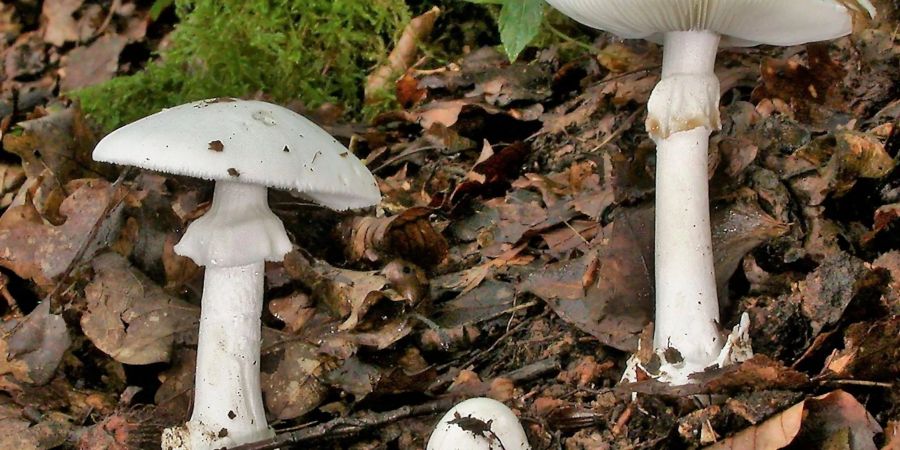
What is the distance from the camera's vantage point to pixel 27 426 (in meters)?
2.72

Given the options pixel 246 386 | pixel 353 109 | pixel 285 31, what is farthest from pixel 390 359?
pixel 285 31

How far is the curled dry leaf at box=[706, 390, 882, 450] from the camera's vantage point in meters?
1.98

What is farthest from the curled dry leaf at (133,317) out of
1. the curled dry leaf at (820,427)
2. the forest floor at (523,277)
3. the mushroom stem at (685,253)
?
the curled dry leaf at (820,427)

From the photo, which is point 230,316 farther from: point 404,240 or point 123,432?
point 404,240

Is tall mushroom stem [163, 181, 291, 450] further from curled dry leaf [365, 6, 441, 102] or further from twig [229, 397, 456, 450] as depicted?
curled dry leaf [365, 6, 441, 102]

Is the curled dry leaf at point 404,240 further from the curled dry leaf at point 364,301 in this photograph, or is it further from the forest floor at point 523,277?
the curled dry leaf at point 364,301

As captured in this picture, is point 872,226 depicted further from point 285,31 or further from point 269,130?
point 285,31

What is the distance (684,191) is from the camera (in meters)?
2.52

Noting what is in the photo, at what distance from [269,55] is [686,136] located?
2.40 m

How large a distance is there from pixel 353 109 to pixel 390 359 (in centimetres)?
177

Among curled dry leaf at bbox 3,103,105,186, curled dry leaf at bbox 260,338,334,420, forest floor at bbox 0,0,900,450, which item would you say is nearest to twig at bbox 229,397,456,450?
forest floor at bbox 0,0,900,450

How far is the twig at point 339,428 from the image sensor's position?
240 centimetres

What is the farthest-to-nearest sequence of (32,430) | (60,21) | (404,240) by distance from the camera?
(60,21) → (404,240) → (32,430)

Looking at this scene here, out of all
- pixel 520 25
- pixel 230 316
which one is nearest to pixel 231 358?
pixel 230 316
